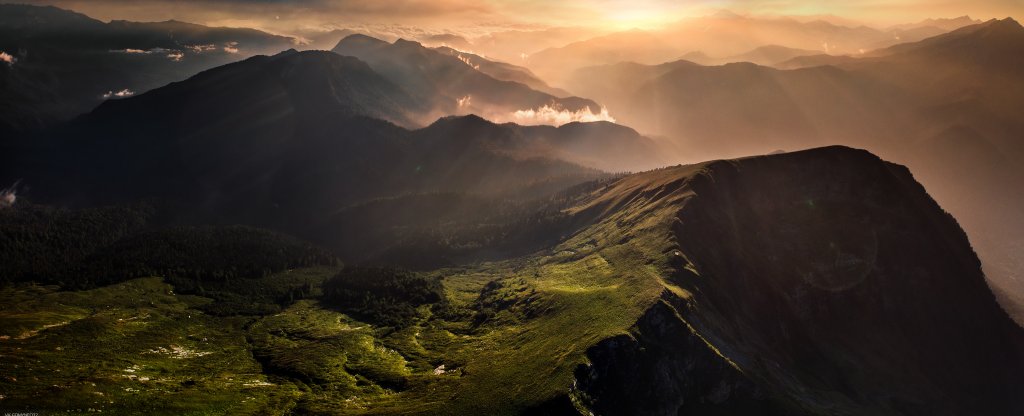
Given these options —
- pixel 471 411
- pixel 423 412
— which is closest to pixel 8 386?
pixel 423 412

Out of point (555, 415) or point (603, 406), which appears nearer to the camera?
point (555, 415)

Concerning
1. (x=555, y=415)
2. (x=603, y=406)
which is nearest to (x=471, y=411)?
(x=555, y=415)

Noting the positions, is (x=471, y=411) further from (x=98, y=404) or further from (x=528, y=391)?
(x=98, y=404)

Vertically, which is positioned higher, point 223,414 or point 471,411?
point 471,411

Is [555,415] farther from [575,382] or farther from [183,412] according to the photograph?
[183,412]

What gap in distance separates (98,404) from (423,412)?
108300mm

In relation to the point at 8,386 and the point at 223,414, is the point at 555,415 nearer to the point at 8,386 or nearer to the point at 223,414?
the point at 223,414

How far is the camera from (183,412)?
194 metres

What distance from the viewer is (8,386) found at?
19050cm

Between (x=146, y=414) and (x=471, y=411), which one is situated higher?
(x=471, y=411)

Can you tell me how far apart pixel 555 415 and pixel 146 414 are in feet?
450

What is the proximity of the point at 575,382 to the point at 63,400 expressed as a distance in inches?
6765

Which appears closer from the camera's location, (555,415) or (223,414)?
(555,415)

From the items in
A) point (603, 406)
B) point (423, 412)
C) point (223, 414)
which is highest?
point (603, 406)
